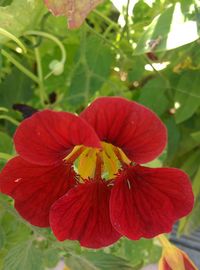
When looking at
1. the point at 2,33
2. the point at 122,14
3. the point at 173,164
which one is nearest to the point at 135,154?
the point at 2,33

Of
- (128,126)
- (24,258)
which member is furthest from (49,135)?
(24,258)

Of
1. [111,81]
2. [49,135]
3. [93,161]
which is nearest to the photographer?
[49,135]

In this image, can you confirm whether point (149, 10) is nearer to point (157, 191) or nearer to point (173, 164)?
point (173, 164)

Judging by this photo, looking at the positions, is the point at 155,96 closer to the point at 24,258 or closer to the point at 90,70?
the point at 90,70

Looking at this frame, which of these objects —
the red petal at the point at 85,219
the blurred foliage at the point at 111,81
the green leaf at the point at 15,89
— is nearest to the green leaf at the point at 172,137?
the blurred foliage at the point at 111,81

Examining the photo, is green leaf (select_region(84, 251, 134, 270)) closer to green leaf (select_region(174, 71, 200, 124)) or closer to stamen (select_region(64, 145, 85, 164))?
stamen (select_region(64, 145, 85, 164))

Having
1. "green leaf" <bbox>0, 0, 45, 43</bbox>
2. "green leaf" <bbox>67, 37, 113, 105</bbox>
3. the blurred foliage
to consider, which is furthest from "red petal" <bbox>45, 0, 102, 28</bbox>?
"green leaf" <bbox>67, 37, 113, 105</bbox>

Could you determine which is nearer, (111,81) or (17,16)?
(17,16)
